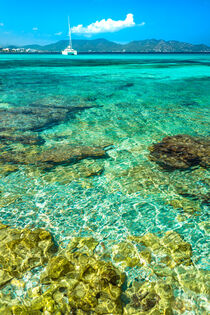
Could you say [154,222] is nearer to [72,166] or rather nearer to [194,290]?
[194,290]

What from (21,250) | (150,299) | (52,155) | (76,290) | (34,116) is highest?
(34,116)

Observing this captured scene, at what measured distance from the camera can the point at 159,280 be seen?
4.31 metres

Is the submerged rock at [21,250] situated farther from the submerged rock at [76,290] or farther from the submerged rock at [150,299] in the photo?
the submerged rock at [150,299]

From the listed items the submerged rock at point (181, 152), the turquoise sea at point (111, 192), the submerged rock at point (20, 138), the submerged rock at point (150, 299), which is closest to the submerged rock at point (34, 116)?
the turquoise sea at point (111, 192)

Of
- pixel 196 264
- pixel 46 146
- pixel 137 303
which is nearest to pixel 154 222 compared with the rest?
pixel 196 264

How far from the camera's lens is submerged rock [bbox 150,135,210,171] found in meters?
8.56

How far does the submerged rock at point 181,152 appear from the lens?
856 cm

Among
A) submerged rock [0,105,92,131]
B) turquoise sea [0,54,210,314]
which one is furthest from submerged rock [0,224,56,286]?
submerged rock [0,105,92,131]

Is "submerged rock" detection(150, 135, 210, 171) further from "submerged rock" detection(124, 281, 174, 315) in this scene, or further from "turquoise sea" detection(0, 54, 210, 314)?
"submerged rock" detection(124, 281, 174, 315)

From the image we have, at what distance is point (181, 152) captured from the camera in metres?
9.33

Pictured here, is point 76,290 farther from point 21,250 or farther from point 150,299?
point 21,250

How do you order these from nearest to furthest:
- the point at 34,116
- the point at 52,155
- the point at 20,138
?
the point at 52,155
the point at 20,138
the point at 34,116

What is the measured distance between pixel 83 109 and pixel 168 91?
41.6 ft

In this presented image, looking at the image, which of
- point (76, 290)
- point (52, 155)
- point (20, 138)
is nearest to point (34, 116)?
point (20, 138)
